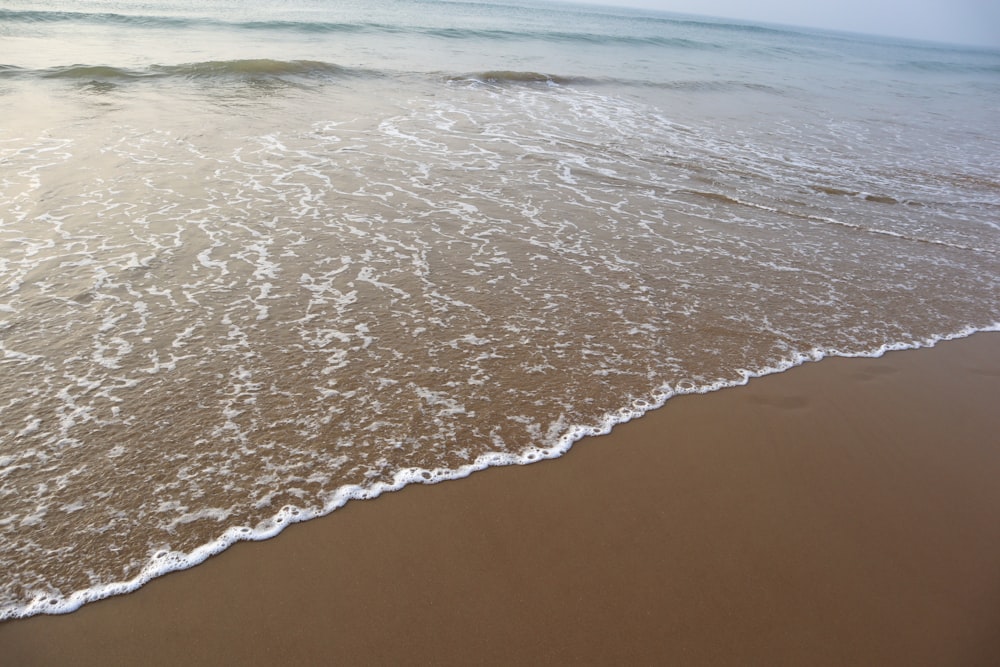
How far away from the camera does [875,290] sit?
5.86 metres

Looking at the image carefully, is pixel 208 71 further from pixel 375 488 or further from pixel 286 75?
pixel 375 488

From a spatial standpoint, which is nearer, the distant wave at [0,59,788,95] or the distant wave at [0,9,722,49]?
the distant wave at [0,59,788,95]

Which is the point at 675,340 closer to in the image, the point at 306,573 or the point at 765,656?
the point at 765,656

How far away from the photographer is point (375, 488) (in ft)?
10.3

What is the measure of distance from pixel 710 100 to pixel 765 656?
16.9 meters

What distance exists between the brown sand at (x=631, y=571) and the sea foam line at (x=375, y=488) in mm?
56

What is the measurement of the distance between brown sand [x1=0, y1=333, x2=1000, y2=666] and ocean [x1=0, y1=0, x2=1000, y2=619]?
0.68ft

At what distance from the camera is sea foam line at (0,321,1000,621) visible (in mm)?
2461

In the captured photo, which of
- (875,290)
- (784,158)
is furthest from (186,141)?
(784,158)

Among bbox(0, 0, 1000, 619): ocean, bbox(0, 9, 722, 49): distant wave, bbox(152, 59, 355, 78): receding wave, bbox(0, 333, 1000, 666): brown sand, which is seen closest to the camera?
bbox(0, 333, 1000, 666): brown sand

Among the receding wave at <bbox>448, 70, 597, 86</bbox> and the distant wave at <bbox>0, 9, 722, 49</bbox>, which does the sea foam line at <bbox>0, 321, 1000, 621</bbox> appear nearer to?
the receding wave at <bbox>448, 70, 597, 86</bbox>

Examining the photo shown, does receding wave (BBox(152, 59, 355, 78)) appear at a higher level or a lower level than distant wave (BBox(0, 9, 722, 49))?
lower

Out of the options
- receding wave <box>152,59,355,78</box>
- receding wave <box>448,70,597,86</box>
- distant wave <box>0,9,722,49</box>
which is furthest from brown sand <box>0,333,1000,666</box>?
distant wave <box>0,9,722,49</box>

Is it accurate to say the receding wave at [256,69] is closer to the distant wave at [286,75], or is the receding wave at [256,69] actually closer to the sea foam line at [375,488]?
the distant wave at [286,75]
